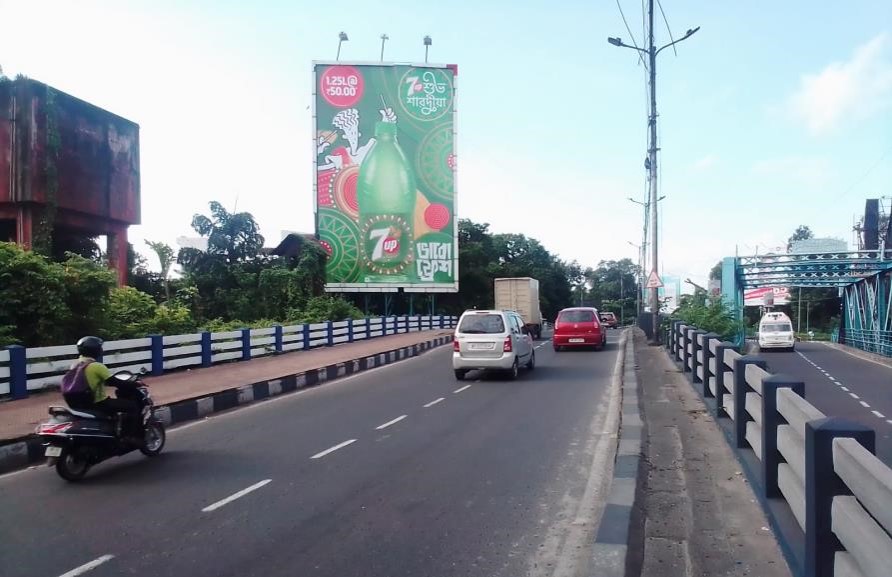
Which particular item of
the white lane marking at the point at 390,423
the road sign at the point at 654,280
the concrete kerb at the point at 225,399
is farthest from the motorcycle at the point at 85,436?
the road sign at the point at 654,280

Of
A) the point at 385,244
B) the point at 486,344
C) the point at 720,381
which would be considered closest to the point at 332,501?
the point at 720,381

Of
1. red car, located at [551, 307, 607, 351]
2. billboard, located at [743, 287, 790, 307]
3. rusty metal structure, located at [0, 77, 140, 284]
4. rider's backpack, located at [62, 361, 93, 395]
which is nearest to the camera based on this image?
rider's backpack, located at [62, 361, 93, 395]

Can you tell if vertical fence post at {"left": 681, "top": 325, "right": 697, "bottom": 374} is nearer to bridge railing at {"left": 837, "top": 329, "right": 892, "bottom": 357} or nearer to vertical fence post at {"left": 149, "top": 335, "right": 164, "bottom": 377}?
vertical fence post at {"left": 149, "top": 335, "right": 164, "bottom": 377}

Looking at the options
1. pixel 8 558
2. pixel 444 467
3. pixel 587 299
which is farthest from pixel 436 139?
pixel 587 299

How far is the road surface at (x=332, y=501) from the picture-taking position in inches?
196

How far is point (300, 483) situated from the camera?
7121 mm

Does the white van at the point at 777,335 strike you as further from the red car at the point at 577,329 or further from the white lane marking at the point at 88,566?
the white lane marking at the point at 88,566

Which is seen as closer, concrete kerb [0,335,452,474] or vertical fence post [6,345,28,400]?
concrete kerb [0,335,452,474]

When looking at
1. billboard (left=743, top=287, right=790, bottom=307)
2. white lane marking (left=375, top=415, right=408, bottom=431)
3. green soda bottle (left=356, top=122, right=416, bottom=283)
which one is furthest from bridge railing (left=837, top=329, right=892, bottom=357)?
white lane marking (left=375, top=415, right=408, bottom=431)

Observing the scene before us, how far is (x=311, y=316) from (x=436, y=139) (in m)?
Result: 12.3

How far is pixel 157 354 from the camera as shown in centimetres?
1633

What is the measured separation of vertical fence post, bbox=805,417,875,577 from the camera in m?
3.36

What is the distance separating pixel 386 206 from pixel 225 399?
2631cm

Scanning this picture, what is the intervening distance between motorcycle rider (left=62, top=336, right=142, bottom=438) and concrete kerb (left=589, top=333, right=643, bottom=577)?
535cm
